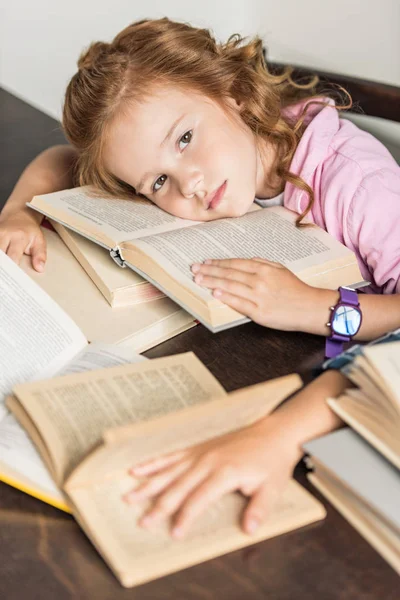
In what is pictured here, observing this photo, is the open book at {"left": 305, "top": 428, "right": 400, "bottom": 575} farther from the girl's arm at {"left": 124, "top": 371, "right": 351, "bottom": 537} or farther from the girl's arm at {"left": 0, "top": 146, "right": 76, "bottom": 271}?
the girl's arm at {"left": 0, "top": 146, "right": 76, "bottom": 271}

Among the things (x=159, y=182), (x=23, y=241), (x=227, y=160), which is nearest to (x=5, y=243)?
(x=23, y=241)

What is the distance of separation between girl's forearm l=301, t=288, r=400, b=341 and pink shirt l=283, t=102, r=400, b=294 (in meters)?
0.13

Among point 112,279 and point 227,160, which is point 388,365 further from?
point 227,160

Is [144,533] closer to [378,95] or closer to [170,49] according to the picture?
[170,49]

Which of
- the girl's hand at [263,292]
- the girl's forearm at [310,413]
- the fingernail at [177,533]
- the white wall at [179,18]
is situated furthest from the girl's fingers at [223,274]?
the white wall at [179,18]

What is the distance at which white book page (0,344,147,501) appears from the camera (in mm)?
763

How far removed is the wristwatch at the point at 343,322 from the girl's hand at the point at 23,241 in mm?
495

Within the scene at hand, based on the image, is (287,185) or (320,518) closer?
(320,518)

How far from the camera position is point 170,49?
1.37 metres

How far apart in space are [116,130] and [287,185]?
0.33 metres

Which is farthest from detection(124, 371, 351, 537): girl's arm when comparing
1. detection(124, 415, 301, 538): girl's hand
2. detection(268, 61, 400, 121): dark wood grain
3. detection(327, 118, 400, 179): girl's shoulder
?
detection(268, 61, 400, 121): dark wood grain

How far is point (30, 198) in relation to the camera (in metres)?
1.48

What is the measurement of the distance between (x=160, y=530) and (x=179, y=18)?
2.30 meters

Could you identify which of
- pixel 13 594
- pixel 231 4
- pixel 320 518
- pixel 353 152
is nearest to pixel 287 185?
pixel 353 152
